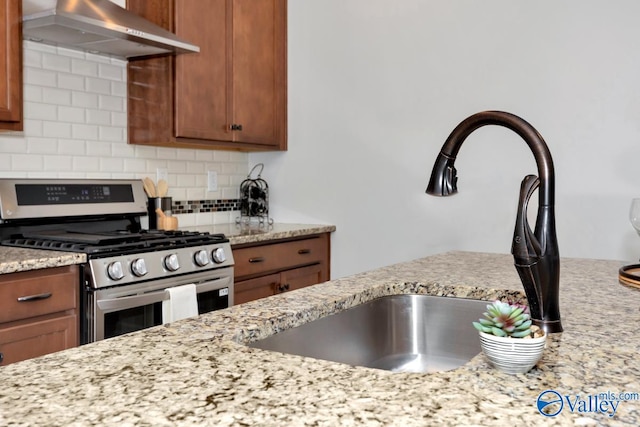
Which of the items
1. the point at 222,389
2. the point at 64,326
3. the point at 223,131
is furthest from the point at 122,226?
the point at 222,389

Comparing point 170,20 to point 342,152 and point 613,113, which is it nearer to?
point 342,152

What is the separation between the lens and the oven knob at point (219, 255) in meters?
2.95

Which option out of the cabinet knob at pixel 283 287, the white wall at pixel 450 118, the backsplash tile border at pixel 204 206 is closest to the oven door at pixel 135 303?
the cabinet knob at pixel 283 287

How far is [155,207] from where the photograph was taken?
3.44 meters

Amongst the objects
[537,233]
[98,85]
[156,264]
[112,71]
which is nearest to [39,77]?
[98,85]

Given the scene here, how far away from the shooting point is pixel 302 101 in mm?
4047

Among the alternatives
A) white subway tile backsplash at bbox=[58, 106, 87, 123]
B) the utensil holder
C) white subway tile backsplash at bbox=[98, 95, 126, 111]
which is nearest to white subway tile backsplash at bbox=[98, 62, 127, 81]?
white subway tile backsplash at bbox=[98, 95, 126, 111]

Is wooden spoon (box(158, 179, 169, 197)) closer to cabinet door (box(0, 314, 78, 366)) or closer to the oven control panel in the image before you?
the oven control panel

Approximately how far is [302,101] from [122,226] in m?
1.44

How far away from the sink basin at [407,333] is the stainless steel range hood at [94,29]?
181 cm

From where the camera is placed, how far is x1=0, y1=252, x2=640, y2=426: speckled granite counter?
724 millimetres

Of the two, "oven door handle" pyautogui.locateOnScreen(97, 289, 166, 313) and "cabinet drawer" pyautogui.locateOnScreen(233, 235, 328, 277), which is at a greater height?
"cabinet drawer" pyautogui.locateOnScreen(233, 235, 328, 277)

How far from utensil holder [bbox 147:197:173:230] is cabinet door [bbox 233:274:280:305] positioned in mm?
598

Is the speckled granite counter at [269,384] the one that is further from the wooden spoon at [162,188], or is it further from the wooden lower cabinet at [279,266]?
the wooden spoon at [162,188]
